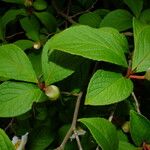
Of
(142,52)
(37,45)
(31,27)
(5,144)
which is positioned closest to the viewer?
(5,144)

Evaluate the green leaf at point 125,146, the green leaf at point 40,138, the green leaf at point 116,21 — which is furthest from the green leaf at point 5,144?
the green leaf at point 116,21

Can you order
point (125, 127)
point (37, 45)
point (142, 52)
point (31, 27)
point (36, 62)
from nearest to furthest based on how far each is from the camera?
point (142, 52), point (125, 127), point (36, 62), point (37, 45), point (31, 27)

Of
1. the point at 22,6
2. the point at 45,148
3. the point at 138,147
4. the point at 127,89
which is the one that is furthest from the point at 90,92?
the point at 22,6

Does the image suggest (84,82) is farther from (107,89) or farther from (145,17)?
(145,17)

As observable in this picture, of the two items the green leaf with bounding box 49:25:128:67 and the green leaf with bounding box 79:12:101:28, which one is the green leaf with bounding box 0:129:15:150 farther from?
the green leaf with bounding box 79:12:101:28

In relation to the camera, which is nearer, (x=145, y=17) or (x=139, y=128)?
(x=139, y=128)

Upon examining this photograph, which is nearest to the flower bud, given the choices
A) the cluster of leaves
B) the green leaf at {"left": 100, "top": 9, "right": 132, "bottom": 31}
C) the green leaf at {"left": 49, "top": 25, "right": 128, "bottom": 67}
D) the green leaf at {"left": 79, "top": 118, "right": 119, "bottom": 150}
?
the cluster of leaves

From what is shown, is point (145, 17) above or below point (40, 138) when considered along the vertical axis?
above

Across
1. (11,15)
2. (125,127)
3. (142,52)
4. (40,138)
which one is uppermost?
(142,52)

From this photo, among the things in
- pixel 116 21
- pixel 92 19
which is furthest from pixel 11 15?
pixel 116 21
